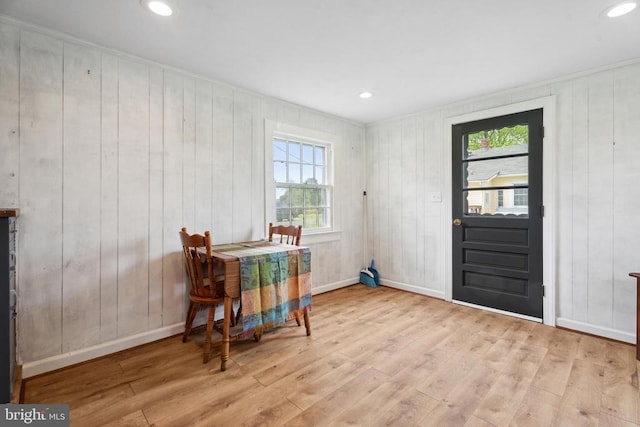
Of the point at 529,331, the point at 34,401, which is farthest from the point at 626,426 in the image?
the point at 34,401

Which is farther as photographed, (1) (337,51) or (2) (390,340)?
(2) (390,340)

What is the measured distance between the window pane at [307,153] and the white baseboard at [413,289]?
2021mm

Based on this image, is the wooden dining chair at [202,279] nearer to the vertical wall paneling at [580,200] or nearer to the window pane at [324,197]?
the window pane at [324,197]

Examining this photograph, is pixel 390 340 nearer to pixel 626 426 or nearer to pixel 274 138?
pixel 626 426

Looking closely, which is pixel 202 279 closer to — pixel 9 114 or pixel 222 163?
pixel 222 163

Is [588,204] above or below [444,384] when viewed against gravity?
above

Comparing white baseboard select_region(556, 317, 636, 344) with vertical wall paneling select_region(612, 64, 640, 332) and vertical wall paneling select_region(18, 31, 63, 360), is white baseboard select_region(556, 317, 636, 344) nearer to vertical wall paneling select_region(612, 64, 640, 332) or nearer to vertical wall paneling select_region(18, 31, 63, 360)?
vertical wall paneling select_region(612, 64, 640, 332)

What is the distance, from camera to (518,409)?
5.71 ft

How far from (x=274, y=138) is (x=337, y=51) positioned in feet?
4.50

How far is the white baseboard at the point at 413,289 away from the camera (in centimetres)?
385

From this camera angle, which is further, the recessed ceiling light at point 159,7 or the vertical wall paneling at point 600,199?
the vertical wall paneling at point 600,199

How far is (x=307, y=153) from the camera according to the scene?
3.94 metres

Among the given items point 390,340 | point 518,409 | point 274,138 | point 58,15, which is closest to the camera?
point 518,409

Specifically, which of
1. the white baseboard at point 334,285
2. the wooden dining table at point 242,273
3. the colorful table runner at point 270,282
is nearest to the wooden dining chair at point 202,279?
the wooden dining table at point 242,273
